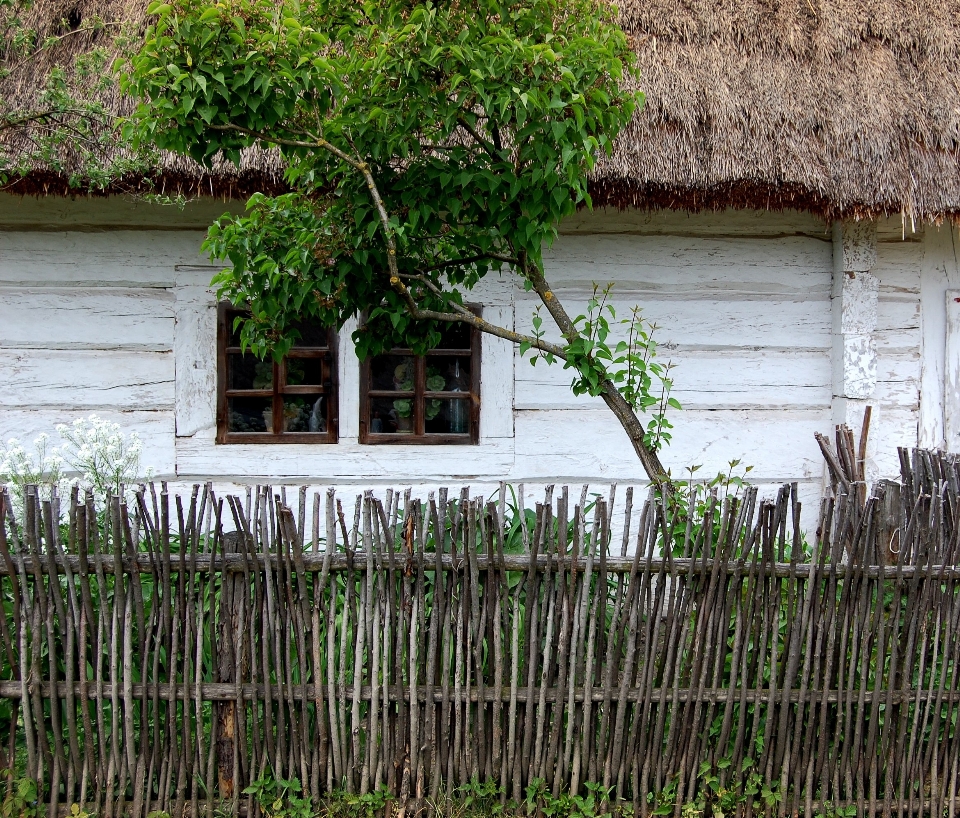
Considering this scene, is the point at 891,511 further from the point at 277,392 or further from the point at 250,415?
the point at 250,415

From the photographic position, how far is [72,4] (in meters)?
4.20

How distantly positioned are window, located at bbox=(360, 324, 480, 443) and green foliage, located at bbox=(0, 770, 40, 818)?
2.24m

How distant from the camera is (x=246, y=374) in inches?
168

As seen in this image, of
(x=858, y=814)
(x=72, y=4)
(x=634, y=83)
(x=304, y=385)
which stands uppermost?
(x=72, y=4)

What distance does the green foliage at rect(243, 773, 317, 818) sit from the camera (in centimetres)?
237

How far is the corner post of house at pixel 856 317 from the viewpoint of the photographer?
421 cm

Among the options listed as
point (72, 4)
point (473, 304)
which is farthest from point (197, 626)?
point (72, 4)

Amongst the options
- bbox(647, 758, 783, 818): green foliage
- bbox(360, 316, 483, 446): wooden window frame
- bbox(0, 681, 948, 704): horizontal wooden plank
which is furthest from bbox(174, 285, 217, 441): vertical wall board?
bbox(647, 758, 783, 818): green foliage

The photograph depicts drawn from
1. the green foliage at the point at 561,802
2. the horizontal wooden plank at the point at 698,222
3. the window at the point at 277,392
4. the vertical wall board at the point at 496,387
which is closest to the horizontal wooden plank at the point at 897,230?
the horizontal wooden plank at the point at 698,222

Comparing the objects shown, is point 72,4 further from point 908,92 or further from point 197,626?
point 908,92

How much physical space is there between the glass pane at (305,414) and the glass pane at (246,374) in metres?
0.15

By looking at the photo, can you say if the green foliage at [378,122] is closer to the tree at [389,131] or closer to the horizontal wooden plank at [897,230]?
the tree at [389,131]

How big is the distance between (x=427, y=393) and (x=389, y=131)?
1994mm

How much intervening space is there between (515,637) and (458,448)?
1915 mm
